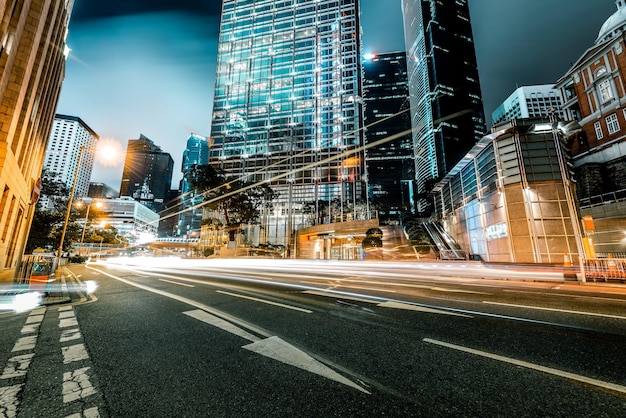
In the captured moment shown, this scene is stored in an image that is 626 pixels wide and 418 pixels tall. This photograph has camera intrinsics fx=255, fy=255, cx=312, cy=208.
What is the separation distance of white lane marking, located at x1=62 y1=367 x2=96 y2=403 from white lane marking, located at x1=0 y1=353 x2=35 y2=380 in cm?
56

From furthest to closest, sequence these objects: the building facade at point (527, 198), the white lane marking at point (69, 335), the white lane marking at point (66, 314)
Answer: the building facade at point (527, 198)
the white lane marking at point (66, 314)
the white lane marking at point (69, 335)

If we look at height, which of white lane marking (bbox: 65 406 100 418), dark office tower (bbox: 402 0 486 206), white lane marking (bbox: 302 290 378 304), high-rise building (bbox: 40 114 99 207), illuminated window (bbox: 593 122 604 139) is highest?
dark office tower (bbox: 402 0 486 206)

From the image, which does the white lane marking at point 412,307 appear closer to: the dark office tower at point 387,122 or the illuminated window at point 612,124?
the illuminated window at point 612,124

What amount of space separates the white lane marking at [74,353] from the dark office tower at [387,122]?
147037 mm

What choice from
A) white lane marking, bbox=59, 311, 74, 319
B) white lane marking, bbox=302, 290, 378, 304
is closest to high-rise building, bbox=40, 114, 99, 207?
white lane marking, bbox=59, 311, 74, 319

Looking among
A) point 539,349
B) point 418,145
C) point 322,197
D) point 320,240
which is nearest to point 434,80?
point 418,145

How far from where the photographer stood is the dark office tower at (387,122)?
499ft

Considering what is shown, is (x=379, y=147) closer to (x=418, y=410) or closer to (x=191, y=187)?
(x=191, y=187)

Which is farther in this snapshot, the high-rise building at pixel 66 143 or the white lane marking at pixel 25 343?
the high-rise building at pixel 66 143

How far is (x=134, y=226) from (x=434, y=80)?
689 ft

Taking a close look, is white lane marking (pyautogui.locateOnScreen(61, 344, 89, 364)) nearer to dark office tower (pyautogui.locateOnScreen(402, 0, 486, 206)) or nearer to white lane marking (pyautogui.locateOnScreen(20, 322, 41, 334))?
white lane marking (pyautogui.locateOnScreen(20, 322, 41, 334))

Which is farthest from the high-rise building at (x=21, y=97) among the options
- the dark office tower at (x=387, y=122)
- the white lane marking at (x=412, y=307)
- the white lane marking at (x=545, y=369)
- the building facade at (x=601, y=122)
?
the dark office tower at (x=387, y=122)

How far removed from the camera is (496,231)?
20031mm

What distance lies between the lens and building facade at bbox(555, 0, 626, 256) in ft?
85.3
